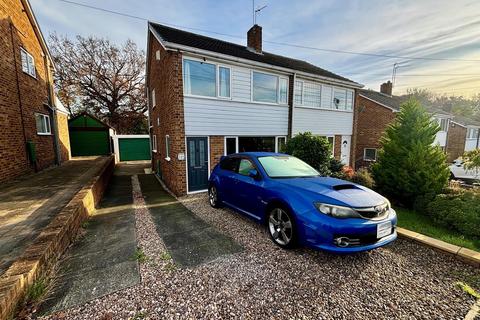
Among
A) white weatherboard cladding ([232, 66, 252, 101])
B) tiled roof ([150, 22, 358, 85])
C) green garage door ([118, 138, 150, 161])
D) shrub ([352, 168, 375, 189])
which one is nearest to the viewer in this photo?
shrub ([352, 168, 375, 189])

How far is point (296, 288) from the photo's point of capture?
104 inches

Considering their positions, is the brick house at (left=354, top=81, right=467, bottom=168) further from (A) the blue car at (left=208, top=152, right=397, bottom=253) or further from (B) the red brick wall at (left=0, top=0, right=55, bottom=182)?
(B) the red brick wall at (left=0, top=0, right=55, bottom=182)

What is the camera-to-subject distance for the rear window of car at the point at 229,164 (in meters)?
5.15

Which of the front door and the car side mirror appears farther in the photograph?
the front door

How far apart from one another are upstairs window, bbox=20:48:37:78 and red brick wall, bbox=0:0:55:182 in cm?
21

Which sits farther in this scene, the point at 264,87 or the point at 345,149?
the point at 345,149

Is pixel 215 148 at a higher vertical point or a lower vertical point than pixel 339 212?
higher

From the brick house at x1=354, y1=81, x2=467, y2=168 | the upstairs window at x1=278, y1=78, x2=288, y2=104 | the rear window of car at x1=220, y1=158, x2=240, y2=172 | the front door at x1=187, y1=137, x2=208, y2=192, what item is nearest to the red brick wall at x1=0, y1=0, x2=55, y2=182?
the front door at x1=187, y1=137, x2=208, y2=192

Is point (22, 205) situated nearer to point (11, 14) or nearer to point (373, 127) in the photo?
point (11, 14)

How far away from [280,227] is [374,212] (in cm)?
149

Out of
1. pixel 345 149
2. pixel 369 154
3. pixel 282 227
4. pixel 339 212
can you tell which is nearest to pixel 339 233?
pixel 339 212

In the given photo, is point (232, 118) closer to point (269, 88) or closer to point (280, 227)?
point (269, 88)

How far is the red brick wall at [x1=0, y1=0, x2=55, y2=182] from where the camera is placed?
739 cm

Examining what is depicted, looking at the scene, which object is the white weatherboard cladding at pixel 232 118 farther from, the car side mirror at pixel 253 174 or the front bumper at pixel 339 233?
the front bumper at pixel 339 233
